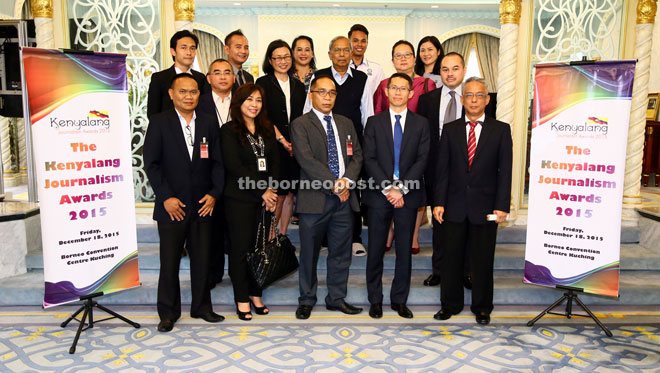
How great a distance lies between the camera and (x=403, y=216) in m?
3.54

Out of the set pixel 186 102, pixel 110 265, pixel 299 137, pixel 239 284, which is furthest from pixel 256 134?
pixel 110 265

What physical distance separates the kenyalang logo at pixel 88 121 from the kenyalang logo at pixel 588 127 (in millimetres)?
3163

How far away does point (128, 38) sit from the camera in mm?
4945

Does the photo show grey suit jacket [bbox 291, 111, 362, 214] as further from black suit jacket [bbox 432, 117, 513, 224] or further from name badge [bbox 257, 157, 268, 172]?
black suit jacket [bbox 432, 117, 513, 224]

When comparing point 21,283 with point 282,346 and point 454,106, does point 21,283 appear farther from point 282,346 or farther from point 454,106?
point 454,106

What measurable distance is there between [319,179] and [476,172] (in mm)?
1093

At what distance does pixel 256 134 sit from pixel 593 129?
2.36 metres

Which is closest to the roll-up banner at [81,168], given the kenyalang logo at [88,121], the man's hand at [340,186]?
the kenyalang logo at [88,121]

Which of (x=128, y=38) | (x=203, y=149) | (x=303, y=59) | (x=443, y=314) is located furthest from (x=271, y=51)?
(x=443, y=314)

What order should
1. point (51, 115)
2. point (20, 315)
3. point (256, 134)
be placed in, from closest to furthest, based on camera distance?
point (51, 115) → point (256, 134) → point (20, 315)

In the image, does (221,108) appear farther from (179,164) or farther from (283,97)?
(179,164)

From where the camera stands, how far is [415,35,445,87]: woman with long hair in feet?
13.4

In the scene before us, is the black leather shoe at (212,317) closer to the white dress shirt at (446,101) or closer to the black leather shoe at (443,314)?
the black leather shoe at (443,314)

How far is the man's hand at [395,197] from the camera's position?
3445 millimetres
